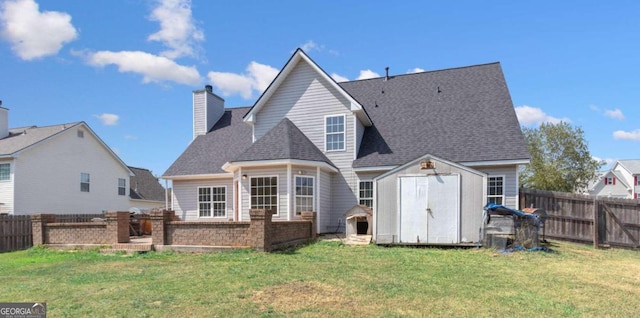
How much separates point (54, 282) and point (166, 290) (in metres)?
2.89

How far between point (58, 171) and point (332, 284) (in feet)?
82.6

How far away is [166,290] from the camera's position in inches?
283

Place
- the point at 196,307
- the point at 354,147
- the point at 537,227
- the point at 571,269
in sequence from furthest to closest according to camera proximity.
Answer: the point at 354,147, the point at 537,227, the point at 571,269, the point at 196,307

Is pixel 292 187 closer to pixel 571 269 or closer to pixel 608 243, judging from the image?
pixel 571 269

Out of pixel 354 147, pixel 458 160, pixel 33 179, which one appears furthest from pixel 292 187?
pixel 33 179

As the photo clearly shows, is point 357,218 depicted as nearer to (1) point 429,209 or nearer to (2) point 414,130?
(1) point 429,209

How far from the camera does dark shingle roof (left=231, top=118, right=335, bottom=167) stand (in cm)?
1555

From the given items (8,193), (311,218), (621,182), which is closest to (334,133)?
(311,218)

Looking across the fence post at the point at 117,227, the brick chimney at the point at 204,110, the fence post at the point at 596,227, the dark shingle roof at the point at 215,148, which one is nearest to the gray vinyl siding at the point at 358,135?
the dark shingle roof at the point at 215,148

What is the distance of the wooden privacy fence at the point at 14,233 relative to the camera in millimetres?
15781

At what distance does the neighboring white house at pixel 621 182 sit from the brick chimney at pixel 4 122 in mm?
63994

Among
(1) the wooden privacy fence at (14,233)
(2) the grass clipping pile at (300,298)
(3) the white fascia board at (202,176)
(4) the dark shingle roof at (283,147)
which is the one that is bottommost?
(1) the wooden privacy fence at (14,233)

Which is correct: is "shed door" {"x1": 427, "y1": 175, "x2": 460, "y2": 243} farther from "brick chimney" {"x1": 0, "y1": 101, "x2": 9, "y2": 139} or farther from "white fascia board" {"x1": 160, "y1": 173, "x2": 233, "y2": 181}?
"brick chimney" {"x1": 0, "y1": 101, "x2": 9, "y2": 139}

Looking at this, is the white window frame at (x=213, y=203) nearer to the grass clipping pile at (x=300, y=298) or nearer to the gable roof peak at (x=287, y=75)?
the gable roof peak at (x=287, y=75)
